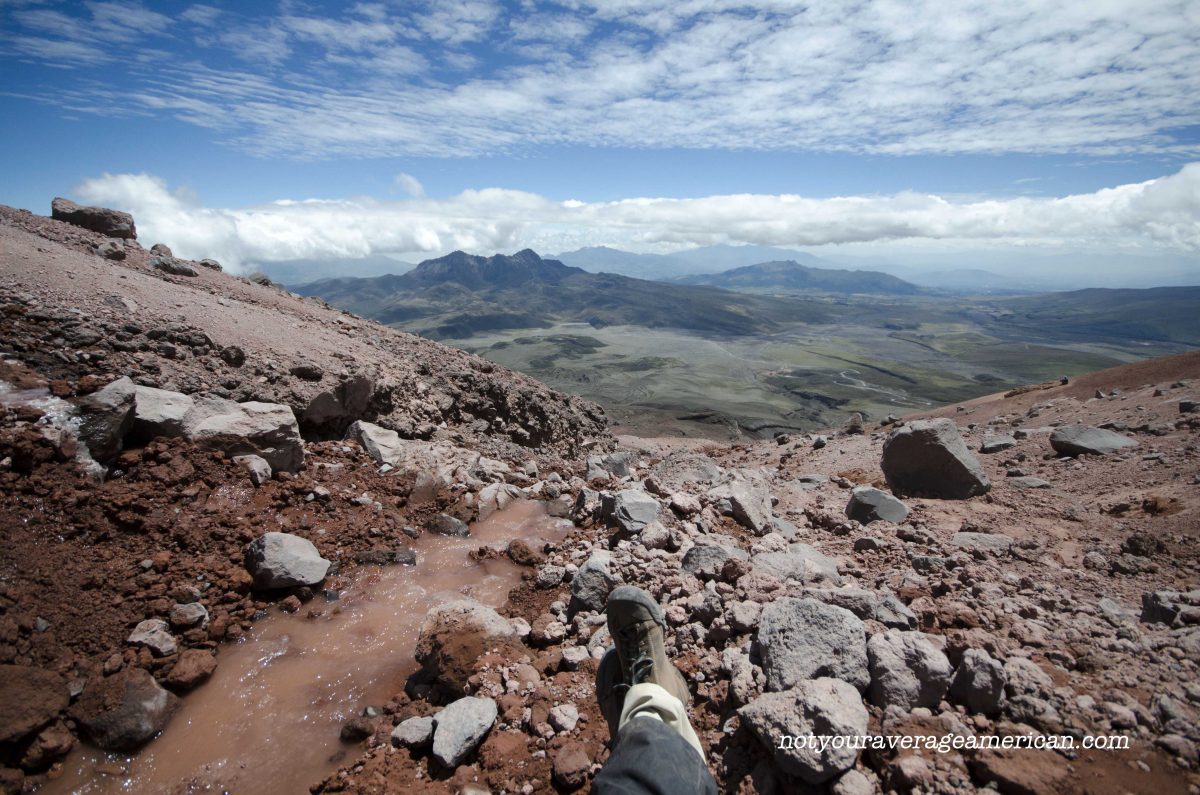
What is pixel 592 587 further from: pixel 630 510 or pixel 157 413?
pixel 157 413

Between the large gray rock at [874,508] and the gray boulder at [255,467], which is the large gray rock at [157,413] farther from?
the large gray rock at [874,508]

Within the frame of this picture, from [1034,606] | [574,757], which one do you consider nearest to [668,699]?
[574,757]

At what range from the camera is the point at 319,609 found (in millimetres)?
5547

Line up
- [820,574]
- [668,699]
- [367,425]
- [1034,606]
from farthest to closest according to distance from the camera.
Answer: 1. [367,425]
2. [820,574]
3. [1034,606]
4. [668,699]

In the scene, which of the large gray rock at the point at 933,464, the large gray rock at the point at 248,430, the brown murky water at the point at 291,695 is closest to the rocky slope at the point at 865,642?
the large gray rock at the point at 933,464

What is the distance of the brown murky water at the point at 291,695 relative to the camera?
147 inches

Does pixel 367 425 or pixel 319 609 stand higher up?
pixel 367 425

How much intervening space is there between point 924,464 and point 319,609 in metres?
8.71

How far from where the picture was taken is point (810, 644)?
11.1ft

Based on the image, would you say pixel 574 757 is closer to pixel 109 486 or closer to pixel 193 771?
pixel 193 771

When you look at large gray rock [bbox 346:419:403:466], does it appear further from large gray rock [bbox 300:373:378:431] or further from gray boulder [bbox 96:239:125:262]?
gray boulder [bbox 96:239:125:262]

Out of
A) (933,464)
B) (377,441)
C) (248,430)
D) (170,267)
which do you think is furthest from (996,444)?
(170,267)

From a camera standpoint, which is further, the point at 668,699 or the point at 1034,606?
the point at 1034,606

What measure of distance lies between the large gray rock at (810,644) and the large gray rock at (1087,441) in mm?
8781
